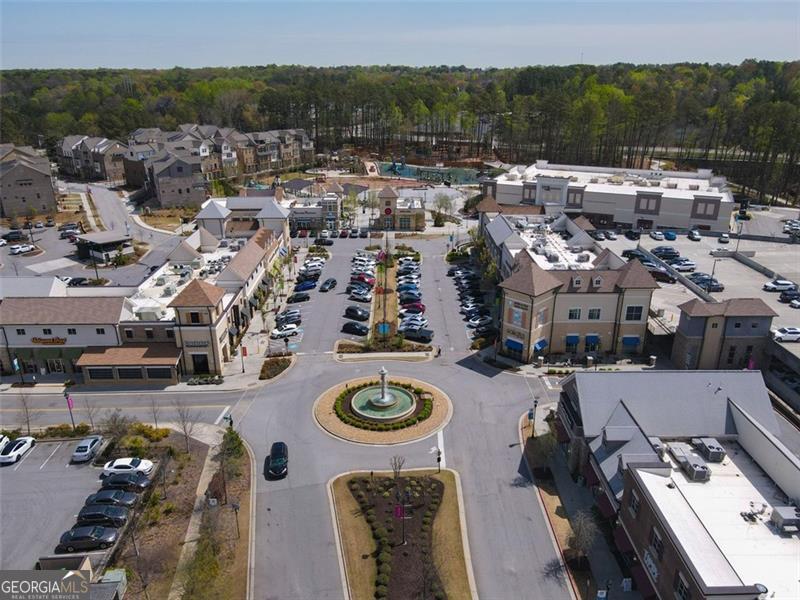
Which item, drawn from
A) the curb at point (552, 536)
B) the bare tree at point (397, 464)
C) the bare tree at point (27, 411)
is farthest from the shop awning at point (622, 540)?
the bare tree at point (27, 411)

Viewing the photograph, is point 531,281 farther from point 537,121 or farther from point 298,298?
point 537,121

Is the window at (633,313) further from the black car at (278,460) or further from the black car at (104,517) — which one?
the black car at (104,517)

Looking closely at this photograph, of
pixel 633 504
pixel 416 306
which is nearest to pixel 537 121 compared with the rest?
pixel 416 306

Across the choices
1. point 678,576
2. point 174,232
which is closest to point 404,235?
point 174,232

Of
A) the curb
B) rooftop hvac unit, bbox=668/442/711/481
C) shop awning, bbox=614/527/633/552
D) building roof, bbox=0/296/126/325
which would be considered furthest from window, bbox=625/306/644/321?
building roof, bbox=0/296/126/325

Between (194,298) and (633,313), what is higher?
(194,298)

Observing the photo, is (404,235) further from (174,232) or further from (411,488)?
(411,488)
